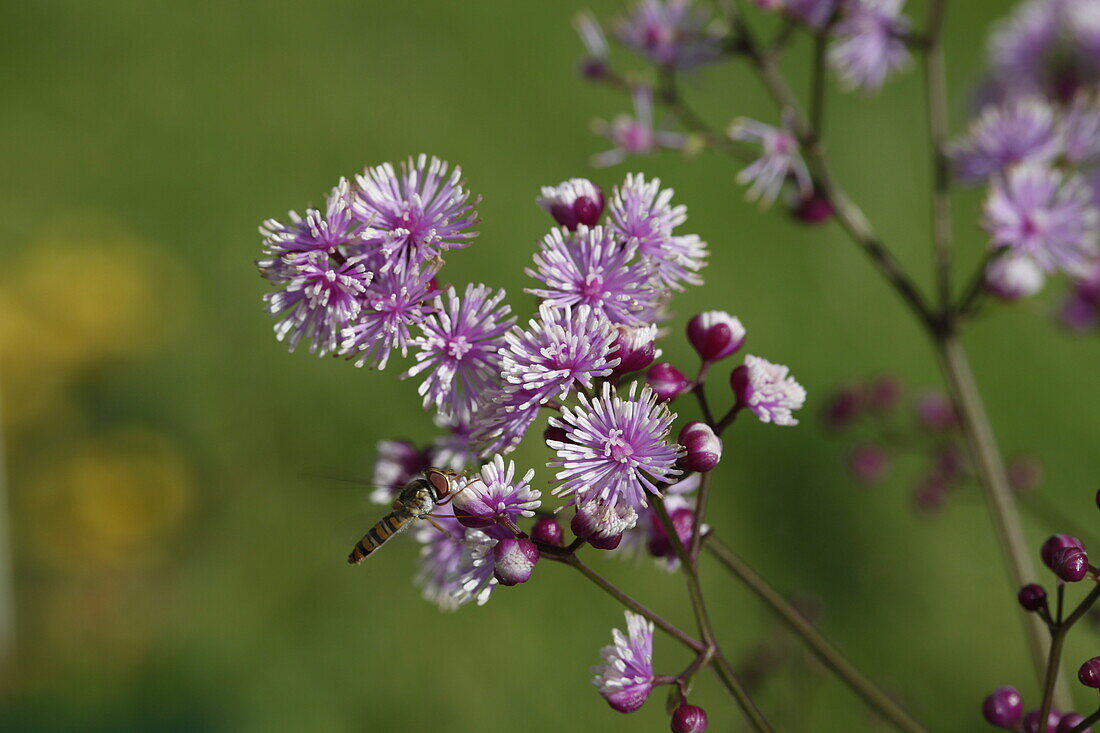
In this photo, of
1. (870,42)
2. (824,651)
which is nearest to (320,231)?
(824,651)

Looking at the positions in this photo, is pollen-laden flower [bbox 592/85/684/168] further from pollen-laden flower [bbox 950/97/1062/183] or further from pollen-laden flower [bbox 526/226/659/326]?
pollen-laden flower [bbox 526/226/659/326]

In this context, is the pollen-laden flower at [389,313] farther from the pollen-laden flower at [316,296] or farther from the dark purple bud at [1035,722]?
the dark purple bud at [1035,722]

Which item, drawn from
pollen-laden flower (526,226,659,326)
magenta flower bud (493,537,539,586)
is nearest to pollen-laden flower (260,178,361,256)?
pollen-laden flower (526,226,659,326)

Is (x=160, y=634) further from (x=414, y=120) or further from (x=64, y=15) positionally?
(x=64, y=15)

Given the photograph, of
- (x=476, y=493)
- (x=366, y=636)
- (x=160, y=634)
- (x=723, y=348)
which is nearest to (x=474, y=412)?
(x=476, y=493)

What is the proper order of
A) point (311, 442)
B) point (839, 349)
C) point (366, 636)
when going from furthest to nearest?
point (839, 349) < point (311, 442) < point (366, 636)

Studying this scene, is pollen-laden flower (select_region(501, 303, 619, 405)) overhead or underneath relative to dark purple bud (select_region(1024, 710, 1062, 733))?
overhead
